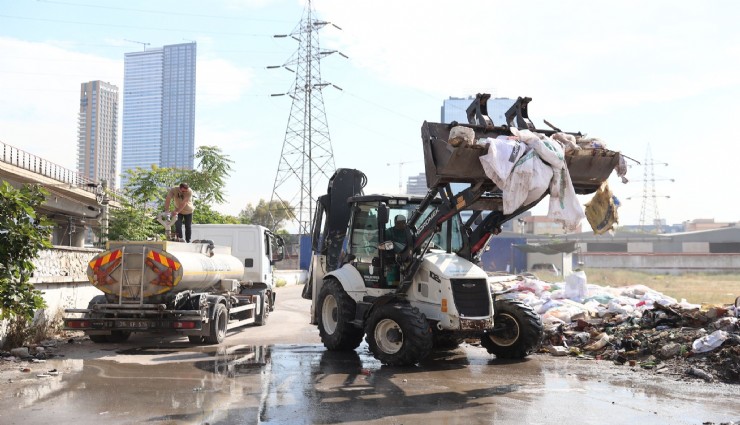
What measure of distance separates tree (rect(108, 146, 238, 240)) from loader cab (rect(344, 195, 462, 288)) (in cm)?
1129

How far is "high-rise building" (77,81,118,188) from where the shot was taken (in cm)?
14862

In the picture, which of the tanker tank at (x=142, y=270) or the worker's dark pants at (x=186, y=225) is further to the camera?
the worker's dark pants at (x=186, y=225)

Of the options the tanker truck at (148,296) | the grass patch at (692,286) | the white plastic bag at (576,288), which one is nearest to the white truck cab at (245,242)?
the tanker truck at (148,296)

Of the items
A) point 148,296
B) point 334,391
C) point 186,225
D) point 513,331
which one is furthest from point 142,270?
point 513,331

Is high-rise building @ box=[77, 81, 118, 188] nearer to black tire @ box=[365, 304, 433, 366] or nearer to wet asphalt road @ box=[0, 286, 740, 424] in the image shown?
wet asphalt road @ box=[0, 286, 740, 424]

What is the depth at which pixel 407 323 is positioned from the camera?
33.7 feet

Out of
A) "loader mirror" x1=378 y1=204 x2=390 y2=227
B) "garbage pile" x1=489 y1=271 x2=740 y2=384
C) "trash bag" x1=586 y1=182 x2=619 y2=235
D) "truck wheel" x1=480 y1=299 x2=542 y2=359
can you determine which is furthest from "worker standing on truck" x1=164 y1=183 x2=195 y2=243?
"trash bag" x1=586 y1=182 x2=619 y2=235

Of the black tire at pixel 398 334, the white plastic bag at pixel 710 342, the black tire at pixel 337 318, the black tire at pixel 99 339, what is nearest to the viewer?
the black tire at pixel 398 334

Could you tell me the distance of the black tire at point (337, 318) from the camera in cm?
1194

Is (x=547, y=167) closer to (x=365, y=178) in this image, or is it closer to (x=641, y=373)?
(x=641, y=373)

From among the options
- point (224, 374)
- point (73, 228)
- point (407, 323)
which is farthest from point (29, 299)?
point (73, 228)

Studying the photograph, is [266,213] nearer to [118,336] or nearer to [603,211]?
[118,336]

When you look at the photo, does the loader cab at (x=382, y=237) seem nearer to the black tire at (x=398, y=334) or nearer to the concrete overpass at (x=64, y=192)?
the black tire at (x=398, y=334)

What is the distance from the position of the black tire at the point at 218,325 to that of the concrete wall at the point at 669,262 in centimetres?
5452
